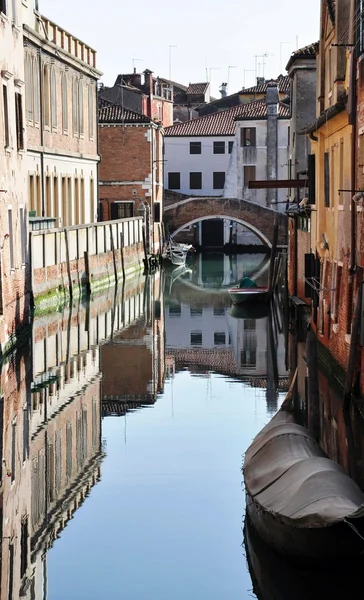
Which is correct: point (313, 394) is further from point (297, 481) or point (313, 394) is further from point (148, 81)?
point (148, 81)

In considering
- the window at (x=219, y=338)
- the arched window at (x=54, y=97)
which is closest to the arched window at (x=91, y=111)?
the arched window at (x=54, y=97)

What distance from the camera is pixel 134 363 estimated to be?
20.2 m

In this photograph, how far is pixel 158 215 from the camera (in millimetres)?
46500

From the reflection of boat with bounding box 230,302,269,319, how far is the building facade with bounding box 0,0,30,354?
6.90 metres

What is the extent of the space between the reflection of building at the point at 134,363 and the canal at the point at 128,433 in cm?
3

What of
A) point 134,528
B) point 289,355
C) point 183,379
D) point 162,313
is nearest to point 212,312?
point 162,313

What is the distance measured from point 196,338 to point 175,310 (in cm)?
528

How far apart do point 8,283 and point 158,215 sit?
26.9 meters

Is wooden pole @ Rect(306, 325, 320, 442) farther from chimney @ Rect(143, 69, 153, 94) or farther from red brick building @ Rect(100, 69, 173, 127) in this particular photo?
chimney @ Rect(143, 69, 153, 94)

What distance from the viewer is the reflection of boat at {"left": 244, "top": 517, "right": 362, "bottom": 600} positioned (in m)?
8.59

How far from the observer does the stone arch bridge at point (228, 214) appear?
49.2 meters

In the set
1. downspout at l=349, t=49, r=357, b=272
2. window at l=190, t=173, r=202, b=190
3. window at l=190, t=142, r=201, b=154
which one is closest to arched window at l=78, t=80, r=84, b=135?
downspout at l=349, t=49, r=357, b=272

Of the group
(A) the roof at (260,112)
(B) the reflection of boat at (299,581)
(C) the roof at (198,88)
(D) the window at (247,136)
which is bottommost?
(B) the reflection of boat at (299,581)

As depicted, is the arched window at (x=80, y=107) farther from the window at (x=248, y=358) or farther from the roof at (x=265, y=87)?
the roof at (x=265, y=87)
